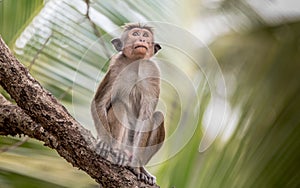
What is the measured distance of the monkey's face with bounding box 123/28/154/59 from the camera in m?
1.55

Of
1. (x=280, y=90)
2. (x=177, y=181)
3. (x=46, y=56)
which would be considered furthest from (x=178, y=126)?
(x=46, y=56)

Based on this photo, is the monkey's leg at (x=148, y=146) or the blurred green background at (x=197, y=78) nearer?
the monkey's leg at (x=148, y=146)

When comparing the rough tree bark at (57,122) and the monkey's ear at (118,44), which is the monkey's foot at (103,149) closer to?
the rough tree bark at (57,122)

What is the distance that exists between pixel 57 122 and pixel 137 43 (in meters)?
0.22

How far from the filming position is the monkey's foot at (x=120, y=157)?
154 cm

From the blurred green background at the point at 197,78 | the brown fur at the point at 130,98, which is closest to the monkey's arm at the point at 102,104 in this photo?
the brown fur at the point at 130,98

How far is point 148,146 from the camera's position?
64.3 inches

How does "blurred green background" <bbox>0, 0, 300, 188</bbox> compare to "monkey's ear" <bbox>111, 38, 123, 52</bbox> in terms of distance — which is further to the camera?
"blurred green background" <bbox>0, 0, 300, 188</bbox>

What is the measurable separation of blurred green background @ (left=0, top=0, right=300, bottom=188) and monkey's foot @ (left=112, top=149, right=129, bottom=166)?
21cm

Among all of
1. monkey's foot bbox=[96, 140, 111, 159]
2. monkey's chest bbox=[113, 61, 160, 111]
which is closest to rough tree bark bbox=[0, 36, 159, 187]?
monkey's foot bbox=[96, 140, 111, 159]

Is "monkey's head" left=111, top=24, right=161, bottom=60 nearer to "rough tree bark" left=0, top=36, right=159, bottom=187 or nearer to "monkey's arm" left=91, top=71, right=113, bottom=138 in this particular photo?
"monkey's arm" left=91, top=71, right=113, bottom=138

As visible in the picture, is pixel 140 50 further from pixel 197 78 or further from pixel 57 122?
pixel 197 78

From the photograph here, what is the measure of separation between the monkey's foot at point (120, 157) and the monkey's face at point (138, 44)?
19cm

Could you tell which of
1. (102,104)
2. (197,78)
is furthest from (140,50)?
(197,78)
